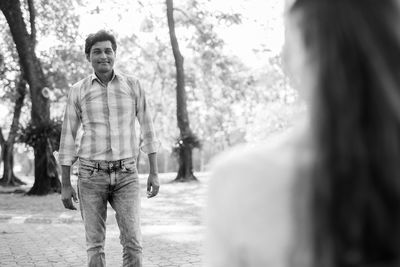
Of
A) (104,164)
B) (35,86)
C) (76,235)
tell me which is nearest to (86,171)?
(104,164)

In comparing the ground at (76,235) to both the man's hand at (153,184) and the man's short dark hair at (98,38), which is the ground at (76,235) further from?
the man's short dark hair at (98,38)

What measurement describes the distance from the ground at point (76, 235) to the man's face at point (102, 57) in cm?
173

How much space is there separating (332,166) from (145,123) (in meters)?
4.45

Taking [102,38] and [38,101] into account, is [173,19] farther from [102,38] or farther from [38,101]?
[102,38]

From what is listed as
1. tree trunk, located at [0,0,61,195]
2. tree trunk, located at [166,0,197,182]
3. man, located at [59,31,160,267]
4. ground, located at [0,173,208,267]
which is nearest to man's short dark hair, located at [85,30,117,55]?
man, located at [59,31,160,267]

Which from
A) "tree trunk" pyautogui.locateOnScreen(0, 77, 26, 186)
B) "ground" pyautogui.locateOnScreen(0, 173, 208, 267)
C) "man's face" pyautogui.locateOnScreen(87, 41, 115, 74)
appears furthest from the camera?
"tree trunk" pyautogui.locateOnScreen(0, 77, 26, 186)

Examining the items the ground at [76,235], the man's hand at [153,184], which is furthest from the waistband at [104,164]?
the ground at [76,235]

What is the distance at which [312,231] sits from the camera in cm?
97

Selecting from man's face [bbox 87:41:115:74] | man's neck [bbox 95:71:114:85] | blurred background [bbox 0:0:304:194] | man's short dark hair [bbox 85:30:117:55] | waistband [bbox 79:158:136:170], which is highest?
blurred background [bbox 0:0:304:194]

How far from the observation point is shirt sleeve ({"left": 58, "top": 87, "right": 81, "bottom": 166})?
5184mm

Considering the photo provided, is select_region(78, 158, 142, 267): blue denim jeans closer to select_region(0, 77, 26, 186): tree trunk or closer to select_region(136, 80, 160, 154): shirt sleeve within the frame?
select_region(136, 80, 160, 154): shirt sleeve

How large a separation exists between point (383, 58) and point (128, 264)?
4.13m

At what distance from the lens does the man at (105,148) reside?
193 inches

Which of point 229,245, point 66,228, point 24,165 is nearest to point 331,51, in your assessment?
point 229,245
